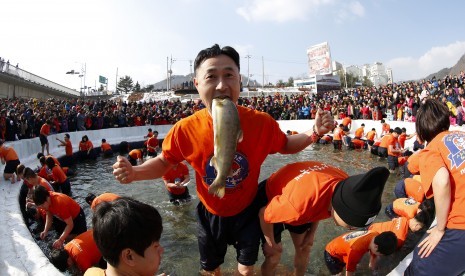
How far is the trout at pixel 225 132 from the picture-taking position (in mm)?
2090

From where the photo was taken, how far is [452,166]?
263 cm

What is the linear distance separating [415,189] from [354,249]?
271cm

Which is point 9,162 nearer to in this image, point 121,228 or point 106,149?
point 106,149

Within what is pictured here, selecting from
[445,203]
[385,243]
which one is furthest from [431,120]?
[385,243]

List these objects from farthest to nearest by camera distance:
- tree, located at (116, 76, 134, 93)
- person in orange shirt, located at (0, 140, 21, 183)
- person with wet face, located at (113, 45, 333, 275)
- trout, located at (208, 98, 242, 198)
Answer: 1. tree, located at (116, 76, 134, 93)
2. person in orange shirt, located at (0, 140, 21, 183)
3. person with wet face, located at (113, 45, 333, 275)
4. trout, located at (208, 98, 242, 198)

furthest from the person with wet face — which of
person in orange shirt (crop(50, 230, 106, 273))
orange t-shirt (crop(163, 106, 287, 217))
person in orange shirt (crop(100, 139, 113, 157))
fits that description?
person in orange shirt (crop(100, 139, 113, 157))

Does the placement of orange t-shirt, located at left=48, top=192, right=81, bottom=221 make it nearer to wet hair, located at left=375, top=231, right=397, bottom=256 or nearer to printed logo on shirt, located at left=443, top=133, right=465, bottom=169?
wet hair, located at left=375, top=231, right=397, bottom=256

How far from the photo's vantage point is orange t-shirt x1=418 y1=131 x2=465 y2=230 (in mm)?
2611

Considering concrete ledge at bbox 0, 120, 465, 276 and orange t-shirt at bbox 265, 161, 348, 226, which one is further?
concrete ledge at bbox 0, 120, 465, 276

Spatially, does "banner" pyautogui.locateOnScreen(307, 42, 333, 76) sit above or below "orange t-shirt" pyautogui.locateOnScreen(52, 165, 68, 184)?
above

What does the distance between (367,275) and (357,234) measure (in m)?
0.66

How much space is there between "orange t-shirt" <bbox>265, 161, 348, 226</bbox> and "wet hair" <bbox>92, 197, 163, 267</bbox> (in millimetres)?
1048

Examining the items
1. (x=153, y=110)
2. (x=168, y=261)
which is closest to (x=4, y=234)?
(x=168, y=261)

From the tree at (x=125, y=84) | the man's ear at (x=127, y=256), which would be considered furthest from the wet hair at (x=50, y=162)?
the tree at (x=125, y=84)
